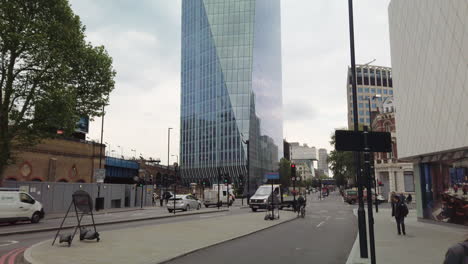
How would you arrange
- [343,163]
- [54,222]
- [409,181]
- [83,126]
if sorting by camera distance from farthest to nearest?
[343,163] → [409,181] → [83,126] → [54,222]

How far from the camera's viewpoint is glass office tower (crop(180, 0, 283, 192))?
9294 centimetres

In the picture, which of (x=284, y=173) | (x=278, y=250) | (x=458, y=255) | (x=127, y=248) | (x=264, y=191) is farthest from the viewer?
(x=284, y=173)

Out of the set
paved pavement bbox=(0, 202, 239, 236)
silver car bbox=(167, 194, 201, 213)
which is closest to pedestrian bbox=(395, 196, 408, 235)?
paved pavement bbox=(0, 202, 239, 236)

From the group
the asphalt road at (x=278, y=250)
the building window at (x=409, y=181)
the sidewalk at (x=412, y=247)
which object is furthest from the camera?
the building window at (x=409, y=181)

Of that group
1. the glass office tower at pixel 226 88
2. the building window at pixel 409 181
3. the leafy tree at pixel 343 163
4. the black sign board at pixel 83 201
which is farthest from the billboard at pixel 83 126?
the leafy tree at pixel 343 163

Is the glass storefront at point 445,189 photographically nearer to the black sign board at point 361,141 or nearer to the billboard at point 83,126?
the black sign board at point 361,141

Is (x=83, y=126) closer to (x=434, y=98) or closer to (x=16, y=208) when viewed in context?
(x=16, y=208)

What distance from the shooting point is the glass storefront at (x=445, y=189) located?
17141mm

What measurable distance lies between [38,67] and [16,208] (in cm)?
974

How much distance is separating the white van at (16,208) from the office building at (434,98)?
72.7ft

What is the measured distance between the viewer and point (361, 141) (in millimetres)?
8477

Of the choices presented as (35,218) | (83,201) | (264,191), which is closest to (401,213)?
(83,201)

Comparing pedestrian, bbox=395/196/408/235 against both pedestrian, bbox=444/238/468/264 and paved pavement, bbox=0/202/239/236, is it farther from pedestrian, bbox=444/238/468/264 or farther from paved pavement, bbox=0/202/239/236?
paved pavement, bbox=0/202/239/236

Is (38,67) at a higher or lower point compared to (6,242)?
higher
